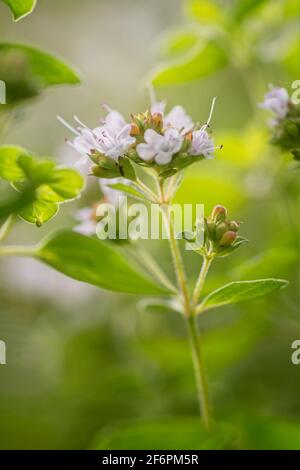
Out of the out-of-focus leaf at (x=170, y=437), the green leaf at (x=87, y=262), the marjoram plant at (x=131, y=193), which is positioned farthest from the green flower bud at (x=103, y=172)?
the out-of-focus leaf at (x=170, y=437)

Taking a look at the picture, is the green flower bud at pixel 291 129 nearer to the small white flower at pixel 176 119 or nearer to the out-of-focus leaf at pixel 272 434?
the small white flower at pixel 176 119

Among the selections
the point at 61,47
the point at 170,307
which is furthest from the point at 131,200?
the point at 61,47

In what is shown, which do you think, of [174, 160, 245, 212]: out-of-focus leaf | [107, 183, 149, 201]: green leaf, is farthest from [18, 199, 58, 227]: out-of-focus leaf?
[174, 160, 245, 212]: out-of-focus leaf

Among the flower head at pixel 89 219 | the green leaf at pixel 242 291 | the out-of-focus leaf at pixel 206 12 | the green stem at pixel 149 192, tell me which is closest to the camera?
the green leaf at pixel 242 291

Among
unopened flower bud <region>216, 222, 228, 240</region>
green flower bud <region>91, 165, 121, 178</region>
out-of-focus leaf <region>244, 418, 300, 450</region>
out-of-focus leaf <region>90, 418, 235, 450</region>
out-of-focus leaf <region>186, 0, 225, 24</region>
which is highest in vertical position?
out-of-focus leaf <region>186, 0, 225, 24</region>

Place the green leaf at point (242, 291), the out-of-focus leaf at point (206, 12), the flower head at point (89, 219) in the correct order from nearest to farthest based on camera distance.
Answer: the green leaf at point (242, 291), the flower head at point (89, 219), the out-of-focus leaf at point (206, 12)

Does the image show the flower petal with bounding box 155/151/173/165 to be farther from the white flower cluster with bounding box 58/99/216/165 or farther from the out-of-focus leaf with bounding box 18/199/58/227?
the out-of-focus leaf with bounding box 18/199/58/227

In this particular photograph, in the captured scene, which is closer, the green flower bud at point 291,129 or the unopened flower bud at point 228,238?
the unopened flower bud at point 228,238

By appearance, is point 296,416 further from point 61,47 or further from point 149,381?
point 61,47
